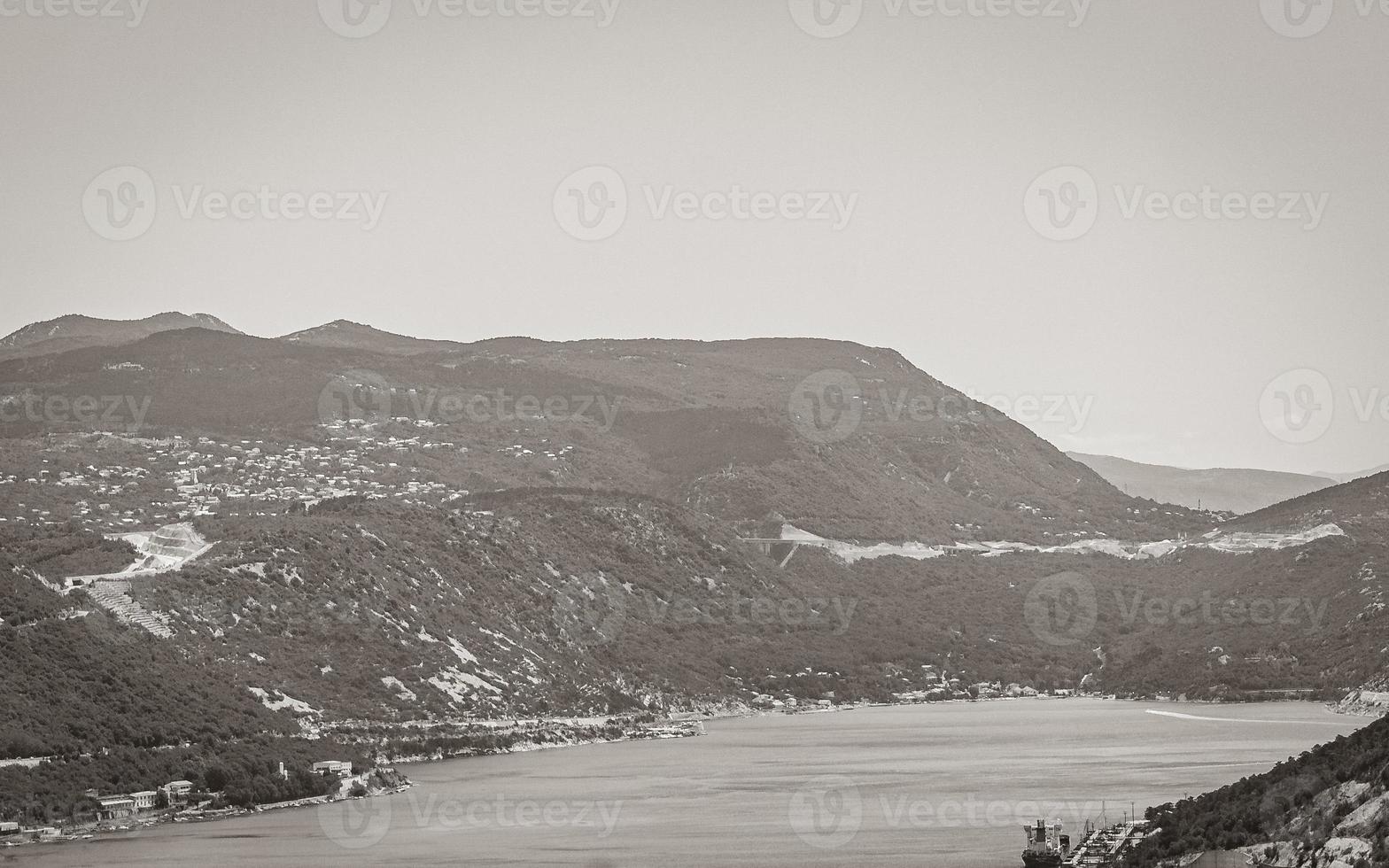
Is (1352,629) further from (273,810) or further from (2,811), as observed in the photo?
(2,811)

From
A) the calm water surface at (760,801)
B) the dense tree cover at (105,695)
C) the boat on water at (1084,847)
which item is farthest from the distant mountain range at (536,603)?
the boat on water at (1084,847)

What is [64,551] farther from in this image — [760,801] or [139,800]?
[760,801]

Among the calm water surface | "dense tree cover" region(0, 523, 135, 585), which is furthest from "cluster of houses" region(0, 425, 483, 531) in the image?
the calm water surface

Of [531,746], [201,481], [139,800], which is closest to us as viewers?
[139,800]

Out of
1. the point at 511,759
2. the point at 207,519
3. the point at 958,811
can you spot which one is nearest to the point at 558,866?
the point at 958,811

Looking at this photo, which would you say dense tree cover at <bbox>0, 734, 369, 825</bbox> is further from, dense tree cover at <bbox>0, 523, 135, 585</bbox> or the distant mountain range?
dense tree cover at <bbox>0, 523, 135, 585</bbox>

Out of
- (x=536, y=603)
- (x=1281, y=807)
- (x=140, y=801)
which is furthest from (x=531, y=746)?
(x=1281, y=807)

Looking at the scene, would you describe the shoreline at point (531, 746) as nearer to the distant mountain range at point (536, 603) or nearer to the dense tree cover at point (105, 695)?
the distant mountain range at point (536, 603)
